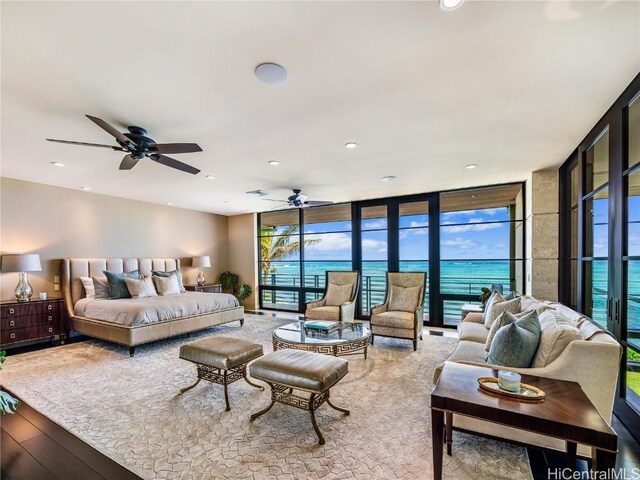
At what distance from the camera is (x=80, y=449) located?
2248 millimetres

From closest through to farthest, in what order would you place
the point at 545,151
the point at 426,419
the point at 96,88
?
the point at 96,88
the point at 426,419
the point at 545,151

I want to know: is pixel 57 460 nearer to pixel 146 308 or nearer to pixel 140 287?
pixel 146 308

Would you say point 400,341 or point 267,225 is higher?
point 267,225

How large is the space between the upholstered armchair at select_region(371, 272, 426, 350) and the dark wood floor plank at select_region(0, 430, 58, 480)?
3.84 meters

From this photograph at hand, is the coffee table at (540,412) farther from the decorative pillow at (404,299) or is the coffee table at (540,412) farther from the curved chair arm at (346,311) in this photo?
the curved chair arm at (346,311)

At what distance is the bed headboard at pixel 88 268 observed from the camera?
17.3 ft

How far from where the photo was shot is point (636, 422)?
2.29m

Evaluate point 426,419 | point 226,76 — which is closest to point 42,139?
point 226,76

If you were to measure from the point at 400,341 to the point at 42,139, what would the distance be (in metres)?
5.42

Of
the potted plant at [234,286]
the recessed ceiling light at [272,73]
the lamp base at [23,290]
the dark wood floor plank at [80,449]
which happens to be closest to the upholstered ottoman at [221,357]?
the dark wood floor plank at [80,449]

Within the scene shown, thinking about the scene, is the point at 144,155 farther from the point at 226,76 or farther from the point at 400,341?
the point at 400,341

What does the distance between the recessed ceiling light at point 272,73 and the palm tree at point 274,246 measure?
569cm

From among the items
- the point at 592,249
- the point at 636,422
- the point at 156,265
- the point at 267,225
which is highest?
the point at 267,225

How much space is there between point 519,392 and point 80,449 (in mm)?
3009
